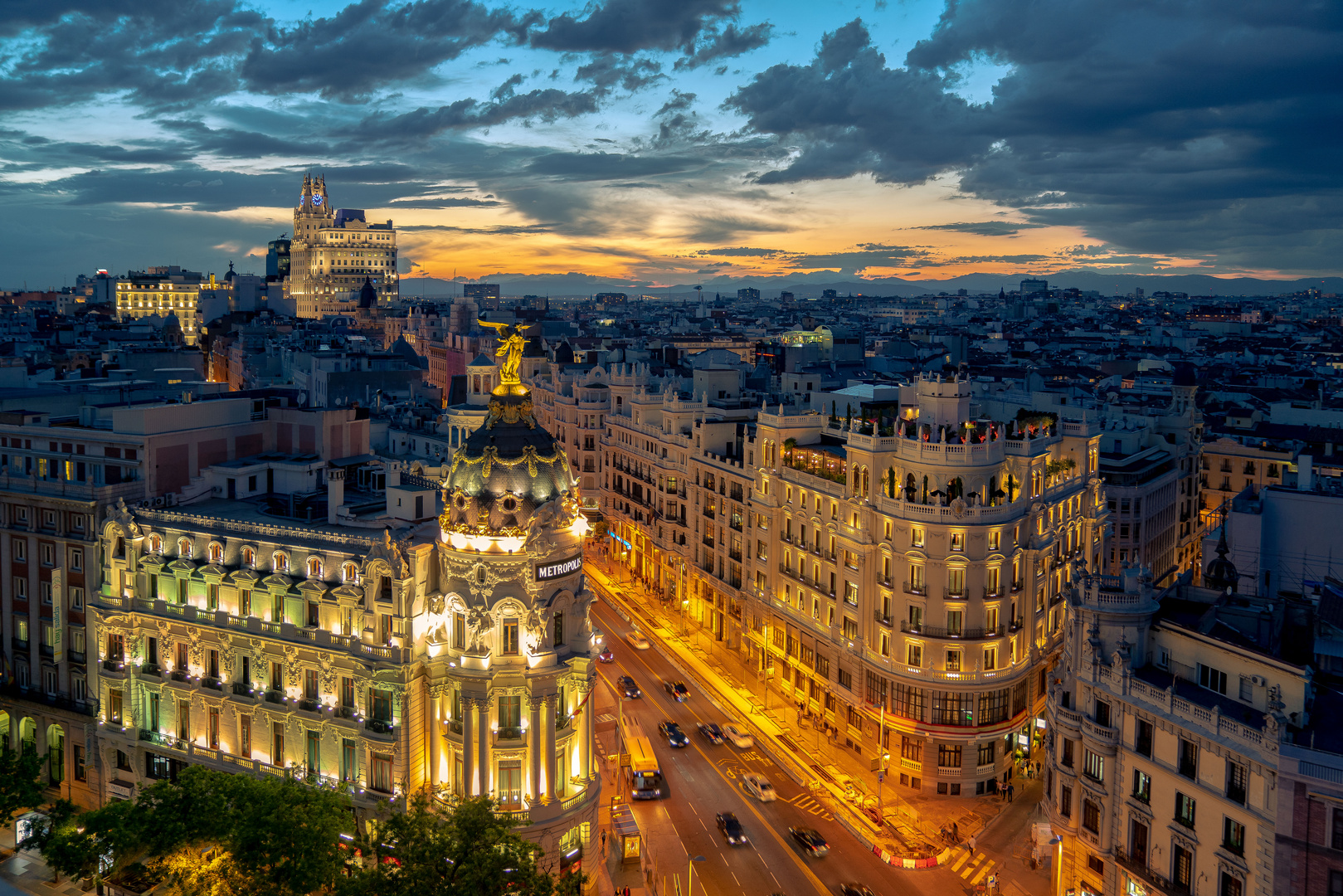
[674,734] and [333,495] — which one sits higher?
[333,495]

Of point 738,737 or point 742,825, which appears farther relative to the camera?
point 738,737

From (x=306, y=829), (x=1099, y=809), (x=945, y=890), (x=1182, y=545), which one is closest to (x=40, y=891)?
(x=306, y=829)

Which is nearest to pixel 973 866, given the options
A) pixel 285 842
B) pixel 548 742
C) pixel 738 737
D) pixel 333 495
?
pixel 738 737

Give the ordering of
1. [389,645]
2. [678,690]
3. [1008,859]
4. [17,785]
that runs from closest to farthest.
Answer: [389,645] → [17,785] → [1008,859] → [678,690]

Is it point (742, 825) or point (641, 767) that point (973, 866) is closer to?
point (742, 825)

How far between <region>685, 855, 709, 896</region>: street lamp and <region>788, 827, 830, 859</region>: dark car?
716cm

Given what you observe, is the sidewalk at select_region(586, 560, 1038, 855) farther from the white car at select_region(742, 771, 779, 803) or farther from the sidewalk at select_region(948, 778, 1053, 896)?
the white car at select_region(742, 771, 779, 803)

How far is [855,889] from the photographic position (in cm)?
6781

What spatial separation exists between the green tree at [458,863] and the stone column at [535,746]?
705 centimetres

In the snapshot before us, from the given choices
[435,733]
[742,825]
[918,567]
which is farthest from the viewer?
[918,567]

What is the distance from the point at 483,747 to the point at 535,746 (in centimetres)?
326

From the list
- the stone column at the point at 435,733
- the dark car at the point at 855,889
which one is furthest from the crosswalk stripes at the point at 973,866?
the stone column at the point at 435,733

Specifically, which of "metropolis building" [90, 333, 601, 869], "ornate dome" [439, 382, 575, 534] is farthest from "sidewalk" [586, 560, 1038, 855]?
"ornate dome" [439, 382, 575, 534]

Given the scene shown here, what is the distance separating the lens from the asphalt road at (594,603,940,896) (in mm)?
69688
